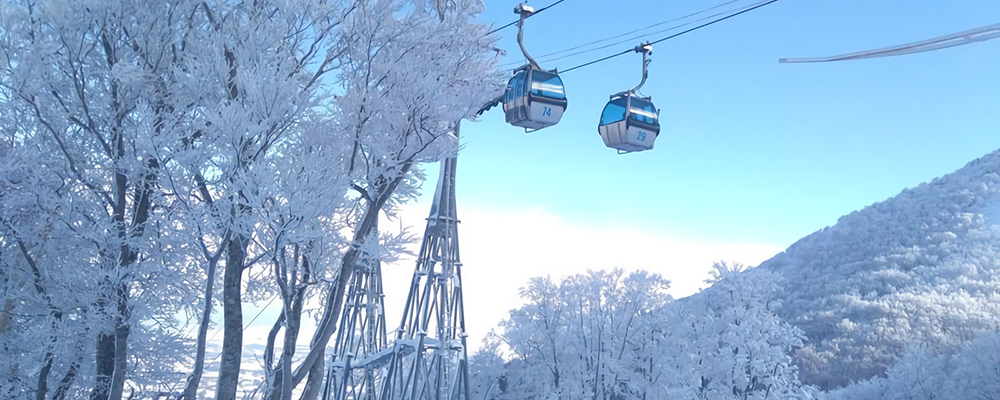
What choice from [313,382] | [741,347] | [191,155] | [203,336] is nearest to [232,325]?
[203,336]

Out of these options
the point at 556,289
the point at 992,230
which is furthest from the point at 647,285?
the point at 992,230

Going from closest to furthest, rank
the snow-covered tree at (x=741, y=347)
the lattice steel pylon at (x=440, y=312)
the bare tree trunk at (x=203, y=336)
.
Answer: the bare tree trunk at (x=203, y=336) → the lattice steel pylon at (x=440, y=312) → the snow-covered tree at (x=741, y=347)

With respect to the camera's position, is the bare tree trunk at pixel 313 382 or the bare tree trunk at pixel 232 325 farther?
the bare tree trunk at pixel 313 382

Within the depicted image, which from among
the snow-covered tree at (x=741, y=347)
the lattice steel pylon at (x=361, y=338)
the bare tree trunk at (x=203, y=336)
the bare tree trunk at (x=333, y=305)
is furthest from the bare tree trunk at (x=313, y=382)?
the snow-covered tree at (x=741, y=347)

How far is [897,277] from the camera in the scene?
73.4 meters

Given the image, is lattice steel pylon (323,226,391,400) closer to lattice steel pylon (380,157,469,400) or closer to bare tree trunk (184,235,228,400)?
lattice steel pylon (380,157,469,400)

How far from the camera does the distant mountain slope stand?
5400 centimetres

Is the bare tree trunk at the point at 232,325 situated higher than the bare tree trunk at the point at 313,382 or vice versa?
the bare tree trunk at the point at 232,325

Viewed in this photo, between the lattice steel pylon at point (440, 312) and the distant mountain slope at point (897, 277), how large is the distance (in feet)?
108

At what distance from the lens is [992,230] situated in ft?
278

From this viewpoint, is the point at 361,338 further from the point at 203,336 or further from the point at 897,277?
the point at 897,277

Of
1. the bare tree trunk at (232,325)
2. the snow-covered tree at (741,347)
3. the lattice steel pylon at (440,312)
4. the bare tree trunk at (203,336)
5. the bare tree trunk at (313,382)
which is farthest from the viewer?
the snow-covered tree at (741,347)

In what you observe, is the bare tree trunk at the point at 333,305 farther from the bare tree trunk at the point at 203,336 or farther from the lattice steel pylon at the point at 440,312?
the lattice steel pylon at the point at 440,312

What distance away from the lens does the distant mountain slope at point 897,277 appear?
54.0 m
